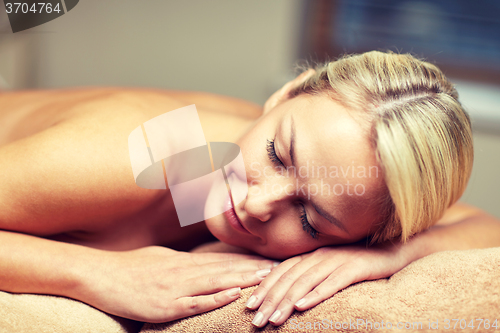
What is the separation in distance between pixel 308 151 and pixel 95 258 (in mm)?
467

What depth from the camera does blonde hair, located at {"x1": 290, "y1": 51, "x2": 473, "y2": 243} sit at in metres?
0.61

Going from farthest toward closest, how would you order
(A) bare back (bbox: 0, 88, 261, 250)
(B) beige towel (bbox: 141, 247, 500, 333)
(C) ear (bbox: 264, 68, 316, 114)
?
(C) ear (bbox: 264, 68, 316, 114) < (A) bare back (bbox: 0, 88, 261, 250) < (B) beige towel (bbox: 141, 247, 500, 333)

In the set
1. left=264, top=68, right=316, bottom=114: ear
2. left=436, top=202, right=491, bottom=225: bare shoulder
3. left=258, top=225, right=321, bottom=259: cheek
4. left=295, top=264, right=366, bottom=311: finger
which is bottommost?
left=436, top=202, right=491, bottom=225: bare shoulder

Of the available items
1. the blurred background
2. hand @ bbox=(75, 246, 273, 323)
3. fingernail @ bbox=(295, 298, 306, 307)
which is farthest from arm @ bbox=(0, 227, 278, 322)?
the blurred background

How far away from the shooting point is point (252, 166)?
720mm

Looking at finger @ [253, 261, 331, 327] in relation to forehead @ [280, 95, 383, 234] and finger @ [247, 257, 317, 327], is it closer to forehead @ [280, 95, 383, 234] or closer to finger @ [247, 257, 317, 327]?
finger @ [247, 257, 317, 327]

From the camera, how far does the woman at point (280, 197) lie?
2.06 ft

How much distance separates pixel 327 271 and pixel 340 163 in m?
0.20

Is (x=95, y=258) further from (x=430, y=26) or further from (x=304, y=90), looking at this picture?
(x=430, y=26)

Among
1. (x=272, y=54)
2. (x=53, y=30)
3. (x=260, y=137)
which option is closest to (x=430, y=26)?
(x=272, y=54)

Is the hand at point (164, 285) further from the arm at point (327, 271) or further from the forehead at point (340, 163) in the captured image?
the forehead at point (340, 163)

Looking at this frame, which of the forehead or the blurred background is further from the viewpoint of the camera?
the blurred background

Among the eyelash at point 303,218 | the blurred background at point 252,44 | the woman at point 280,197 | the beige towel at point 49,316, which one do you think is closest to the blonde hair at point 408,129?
the woman at point 280,197

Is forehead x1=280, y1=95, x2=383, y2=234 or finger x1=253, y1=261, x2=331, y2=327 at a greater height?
forehead x1=280, y1=95, x2=383, y2=234
